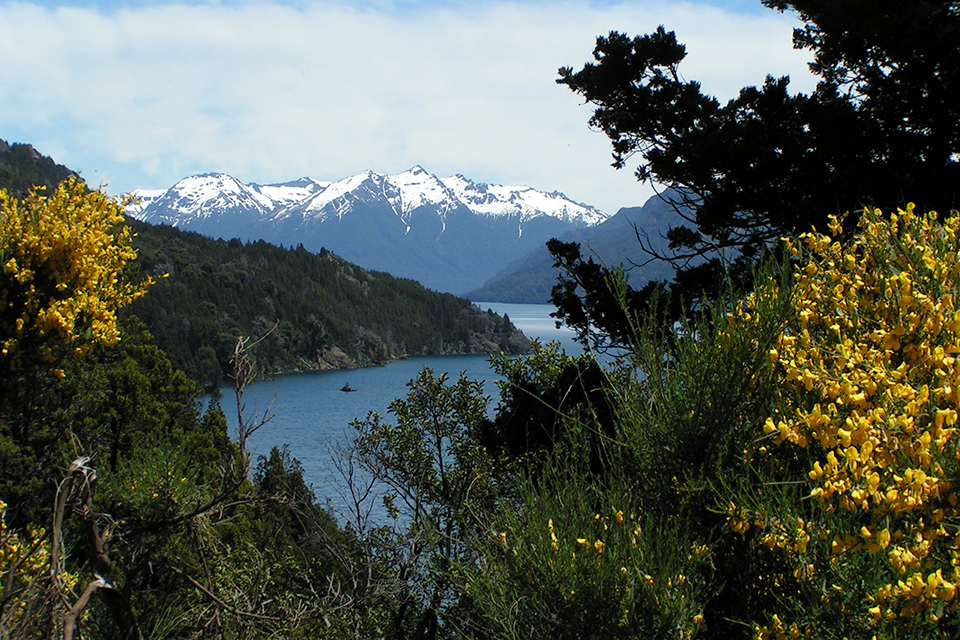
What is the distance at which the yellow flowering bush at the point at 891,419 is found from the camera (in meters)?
2.19

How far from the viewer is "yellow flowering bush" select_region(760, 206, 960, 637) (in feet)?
7.17

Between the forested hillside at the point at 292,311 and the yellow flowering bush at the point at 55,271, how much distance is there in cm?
7016

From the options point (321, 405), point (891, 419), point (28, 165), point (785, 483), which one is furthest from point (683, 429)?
point (28, 165)

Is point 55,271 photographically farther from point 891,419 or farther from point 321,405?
point 321,405

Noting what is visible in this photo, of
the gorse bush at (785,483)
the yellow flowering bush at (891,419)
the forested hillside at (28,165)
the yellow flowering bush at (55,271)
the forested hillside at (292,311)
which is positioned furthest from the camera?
the forested hillside at (28,165)

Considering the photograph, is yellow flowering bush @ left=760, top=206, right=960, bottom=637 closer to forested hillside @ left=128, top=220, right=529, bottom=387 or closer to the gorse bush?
the gorse bush

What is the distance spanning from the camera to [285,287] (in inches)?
5379

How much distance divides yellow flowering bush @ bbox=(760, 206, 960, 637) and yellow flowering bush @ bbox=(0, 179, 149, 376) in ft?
17.9

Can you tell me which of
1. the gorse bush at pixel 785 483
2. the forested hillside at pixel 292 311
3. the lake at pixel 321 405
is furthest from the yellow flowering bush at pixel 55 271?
the forested hillside at pixel 292 311

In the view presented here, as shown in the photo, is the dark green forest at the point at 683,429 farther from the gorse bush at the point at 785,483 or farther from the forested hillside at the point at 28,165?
the forested hillside at the point at 28,165

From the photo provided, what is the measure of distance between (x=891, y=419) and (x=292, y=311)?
125808mm

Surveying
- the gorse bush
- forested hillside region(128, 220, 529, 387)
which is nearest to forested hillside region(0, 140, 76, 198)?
forested hillside region(128, 220, 529, 387)

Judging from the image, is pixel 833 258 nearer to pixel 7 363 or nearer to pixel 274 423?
pixel 7 363

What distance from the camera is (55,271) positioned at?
592 centimetres
